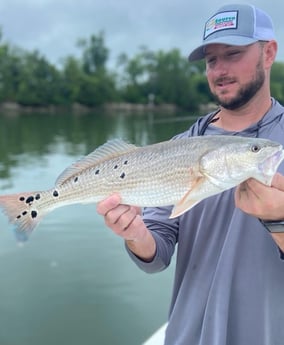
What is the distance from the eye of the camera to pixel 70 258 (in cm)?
916

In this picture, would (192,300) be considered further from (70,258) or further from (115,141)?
(70,258)

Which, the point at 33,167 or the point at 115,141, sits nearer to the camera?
the point at 115,141

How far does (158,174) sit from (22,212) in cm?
78

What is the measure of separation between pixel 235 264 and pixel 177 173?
20.0 inches

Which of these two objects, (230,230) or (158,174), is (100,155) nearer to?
(158,174)

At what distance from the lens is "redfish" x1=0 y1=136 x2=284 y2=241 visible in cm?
Result: 205

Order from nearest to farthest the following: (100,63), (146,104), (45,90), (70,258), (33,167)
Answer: (70,258) < (33,167) < (45,90) < (146,104) < (100,63)

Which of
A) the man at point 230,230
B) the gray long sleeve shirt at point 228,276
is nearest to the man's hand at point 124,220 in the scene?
the man at point 230,230

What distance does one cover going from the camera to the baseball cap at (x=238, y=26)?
2.42m

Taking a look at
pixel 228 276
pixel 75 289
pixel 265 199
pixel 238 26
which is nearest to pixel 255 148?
pixel 265 199

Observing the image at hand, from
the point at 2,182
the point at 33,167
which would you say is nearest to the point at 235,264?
the point at 2,182

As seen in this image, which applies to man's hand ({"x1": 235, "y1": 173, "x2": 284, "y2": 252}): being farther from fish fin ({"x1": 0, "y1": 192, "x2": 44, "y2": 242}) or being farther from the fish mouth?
fish fin ({"x1": 0, "y1": 192, "x2": 44, "y2": 242})

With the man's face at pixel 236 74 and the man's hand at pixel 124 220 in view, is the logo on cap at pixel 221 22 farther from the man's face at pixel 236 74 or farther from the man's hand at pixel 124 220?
the man's hand at pixel 124 220

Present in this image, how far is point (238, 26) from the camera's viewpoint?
8.00 feet
